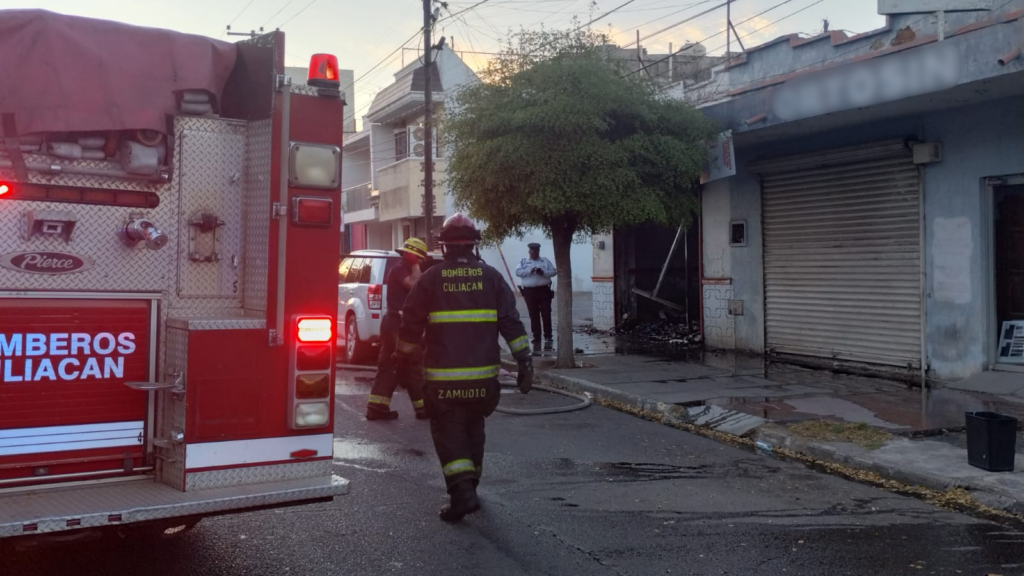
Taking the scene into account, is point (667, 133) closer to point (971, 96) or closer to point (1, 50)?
point (971, 96)

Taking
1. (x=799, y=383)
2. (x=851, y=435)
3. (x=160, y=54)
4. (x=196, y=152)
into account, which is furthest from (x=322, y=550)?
(x=799, y=383)

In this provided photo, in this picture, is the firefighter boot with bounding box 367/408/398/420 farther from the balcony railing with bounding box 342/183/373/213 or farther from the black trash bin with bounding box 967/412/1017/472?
the balcony railing with bounding box 342/183/373/213

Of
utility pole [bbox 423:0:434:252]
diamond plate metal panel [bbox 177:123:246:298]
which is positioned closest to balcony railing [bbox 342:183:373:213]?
utility pole [bbox 423:0:434:252]

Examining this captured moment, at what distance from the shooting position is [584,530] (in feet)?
18.4

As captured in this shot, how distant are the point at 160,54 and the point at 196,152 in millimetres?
487

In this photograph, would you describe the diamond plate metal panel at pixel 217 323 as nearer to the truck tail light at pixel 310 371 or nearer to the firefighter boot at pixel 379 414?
the truck tail light at pixel 310 371

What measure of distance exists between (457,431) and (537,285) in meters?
9.37

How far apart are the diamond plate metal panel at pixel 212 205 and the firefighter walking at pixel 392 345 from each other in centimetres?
387

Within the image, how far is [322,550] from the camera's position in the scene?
201 inches

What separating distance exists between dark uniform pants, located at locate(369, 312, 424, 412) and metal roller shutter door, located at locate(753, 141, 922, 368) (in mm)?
6430

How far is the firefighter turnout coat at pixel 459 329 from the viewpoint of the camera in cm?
570

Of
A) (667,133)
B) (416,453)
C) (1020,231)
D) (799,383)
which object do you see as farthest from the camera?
(667,133)

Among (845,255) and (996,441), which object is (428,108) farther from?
(996,441)

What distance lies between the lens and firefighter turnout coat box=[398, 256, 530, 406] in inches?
224
